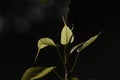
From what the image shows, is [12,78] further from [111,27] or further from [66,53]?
[66,53]

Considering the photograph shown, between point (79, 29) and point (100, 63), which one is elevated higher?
point (79, 29)

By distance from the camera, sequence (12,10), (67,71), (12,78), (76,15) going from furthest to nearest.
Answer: (12,10), (12,78), (76,15), (67,71)

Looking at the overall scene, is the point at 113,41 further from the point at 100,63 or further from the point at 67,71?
the point at 67,71

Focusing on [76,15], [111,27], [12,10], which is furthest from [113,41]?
[12,10]

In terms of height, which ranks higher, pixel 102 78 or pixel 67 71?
pixel 67 71

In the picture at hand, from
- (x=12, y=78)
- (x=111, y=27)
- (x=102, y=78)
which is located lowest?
(x=12, y=78)

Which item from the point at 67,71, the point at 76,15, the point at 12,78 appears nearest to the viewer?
the point at 67,71

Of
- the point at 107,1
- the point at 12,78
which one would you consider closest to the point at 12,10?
the point at 12,78

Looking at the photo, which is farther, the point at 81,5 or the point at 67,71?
the point at 81,5

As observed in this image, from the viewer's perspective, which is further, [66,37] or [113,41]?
[113,41]
